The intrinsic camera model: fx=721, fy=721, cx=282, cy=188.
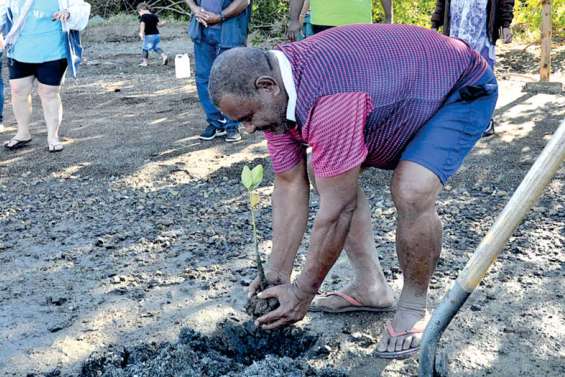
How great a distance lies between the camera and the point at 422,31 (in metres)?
2.76

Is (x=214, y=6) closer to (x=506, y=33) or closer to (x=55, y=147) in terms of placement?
(x=55, y=147)

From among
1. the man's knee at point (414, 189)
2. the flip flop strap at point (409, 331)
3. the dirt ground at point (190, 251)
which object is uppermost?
the man's knee at point (414, 189)

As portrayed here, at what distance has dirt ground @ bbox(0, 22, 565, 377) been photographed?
3.07m

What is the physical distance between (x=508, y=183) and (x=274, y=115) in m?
2.98

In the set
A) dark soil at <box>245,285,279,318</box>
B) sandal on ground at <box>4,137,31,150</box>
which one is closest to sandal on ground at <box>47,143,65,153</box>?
sandal on ground at <box>4,137,31,150</box>

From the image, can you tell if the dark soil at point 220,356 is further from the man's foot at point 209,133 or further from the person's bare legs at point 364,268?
the man's foot at point 209,133

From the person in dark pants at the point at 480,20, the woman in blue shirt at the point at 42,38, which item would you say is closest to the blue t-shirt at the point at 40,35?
the woman in blue shirt at the point at 42,38

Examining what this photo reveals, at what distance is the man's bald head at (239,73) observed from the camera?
94.3 inches

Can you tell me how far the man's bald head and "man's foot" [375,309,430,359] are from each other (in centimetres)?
120

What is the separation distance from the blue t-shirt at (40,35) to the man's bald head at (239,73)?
12.3 feet

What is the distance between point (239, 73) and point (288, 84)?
17 centimetres

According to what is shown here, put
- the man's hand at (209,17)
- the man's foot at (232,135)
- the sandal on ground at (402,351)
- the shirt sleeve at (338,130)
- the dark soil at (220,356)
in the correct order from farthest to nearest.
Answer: the man's foot at (232,135) → the man's hand at (209,17) → the sandal on ground at (402,351) → the dark soil at (220,356) → the shirt sleeve at (338,130)

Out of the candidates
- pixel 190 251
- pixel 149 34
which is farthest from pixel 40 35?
pixel 149 34

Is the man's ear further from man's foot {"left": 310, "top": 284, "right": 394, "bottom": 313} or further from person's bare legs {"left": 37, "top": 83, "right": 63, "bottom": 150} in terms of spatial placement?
person's bare legs {"left": 37, "top": 83, "right": 63, "bottom": 150}
